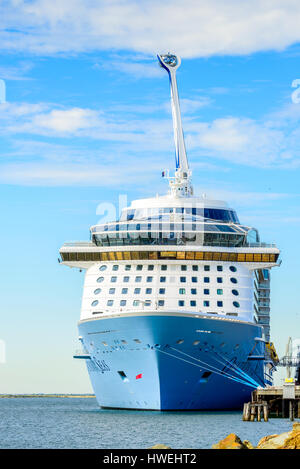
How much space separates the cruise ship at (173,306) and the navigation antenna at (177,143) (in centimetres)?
342

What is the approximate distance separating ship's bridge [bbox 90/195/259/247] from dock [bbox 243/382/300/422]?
30.3ft

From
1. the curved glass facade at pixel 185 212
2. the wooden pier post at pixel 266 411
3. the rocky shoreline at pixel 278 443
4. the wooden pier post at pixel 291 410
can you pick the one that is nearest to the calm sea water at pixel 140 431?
the wooden pier post at pixel 266 411

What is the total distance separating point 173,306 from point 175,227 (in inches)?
236

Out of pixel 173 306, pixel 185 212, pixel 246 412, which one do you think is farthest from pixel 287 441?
pixel 185 212

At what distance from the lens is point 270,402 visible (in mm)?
52938

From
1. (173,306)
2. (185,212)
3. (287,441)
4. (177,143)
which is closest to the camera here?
(287,441)

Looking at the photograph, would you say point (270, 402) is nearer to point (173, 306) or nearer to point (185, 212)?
point (173, 306)

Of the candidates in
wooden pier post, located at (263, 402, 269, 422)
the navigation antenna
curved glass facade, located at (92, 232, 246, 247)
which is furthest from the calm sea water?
the navigation antenna

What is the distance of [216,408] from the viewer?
4966 cm

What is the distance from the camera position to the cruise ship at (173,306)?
155 feet

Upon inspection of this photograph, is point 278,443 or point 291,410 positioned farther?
point 291,410

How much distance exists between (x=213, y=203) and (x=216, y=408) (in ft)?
50.6

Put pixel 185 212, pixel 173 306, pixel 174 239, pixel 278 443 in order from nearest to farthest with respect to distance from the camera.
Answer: pixel 278 443 → pixel 173 306 → pixel 174 239 → pixel 185 212
